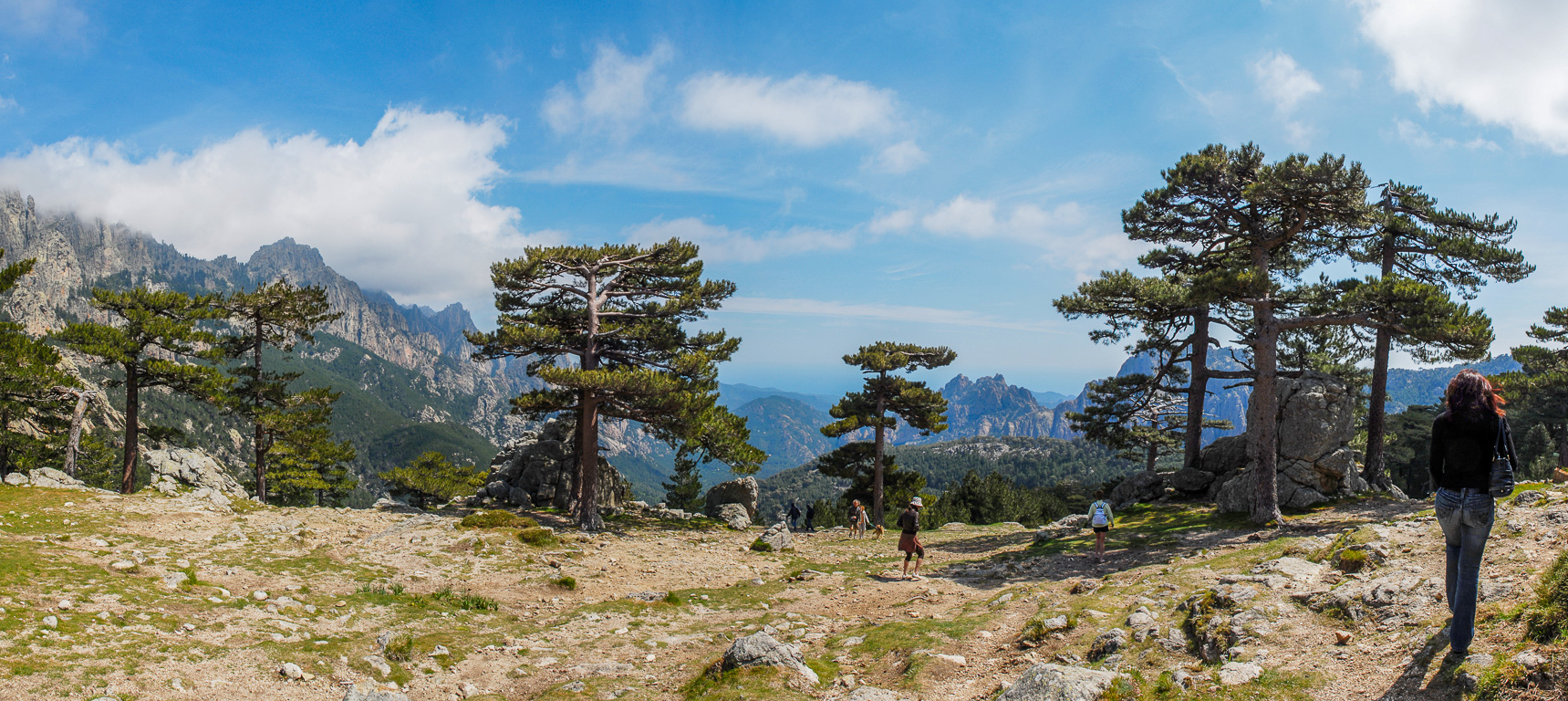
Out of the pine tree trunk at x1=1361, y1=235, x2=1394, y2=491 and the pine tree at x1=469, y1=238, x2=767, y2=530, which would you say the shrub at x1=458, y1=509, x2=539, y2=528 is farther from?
the pine tree trunk at x1=1361, y1=235, x2=1394, y2=491

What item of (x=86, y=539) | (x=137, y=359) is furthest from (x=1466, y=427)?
(x=137, y=359)

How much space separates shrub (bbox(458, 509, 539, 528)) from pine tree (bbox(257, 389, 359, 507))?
18.3m

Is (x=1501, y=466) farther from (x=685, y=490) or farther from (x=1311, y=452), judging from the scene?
(x=685, y=490)

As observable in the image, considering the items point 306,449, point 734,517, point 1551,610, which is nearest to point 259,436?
point 306,449

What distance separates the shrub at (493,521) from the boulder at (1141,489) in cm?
2625

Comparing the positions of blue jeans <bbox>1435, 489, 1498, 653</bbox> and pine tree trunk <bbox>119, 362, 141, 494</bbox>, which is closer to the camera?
blue jeans <bbox>1435, 489, 1498, 653</bbox>

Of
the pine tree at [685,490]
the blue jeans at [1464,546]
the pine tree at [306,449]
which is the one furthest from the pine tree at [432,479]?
the blue jeans at [1464,546]

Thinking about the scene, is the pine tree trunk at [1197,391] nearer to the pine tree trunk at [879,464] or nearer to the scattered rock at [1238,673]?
the pine tree trunk at [879,464]

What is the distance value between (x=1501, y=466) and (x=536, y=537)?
69.1ft

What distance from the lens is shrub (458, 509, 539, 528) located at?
2173cm

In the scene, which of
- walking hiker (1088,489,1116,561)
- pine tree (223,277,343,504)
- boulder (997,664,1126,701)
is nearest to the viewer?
boulder (997,664,1126,701)

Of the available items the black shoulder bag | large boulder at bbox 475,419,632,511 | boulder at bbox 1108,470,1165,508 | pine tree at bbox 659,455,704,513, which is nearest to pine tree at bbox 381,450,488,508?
pine tree at bbox 659,455,704,513

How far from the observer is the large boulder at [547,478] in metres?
34.3

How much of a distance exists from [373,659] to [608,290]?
2172 centimetres
